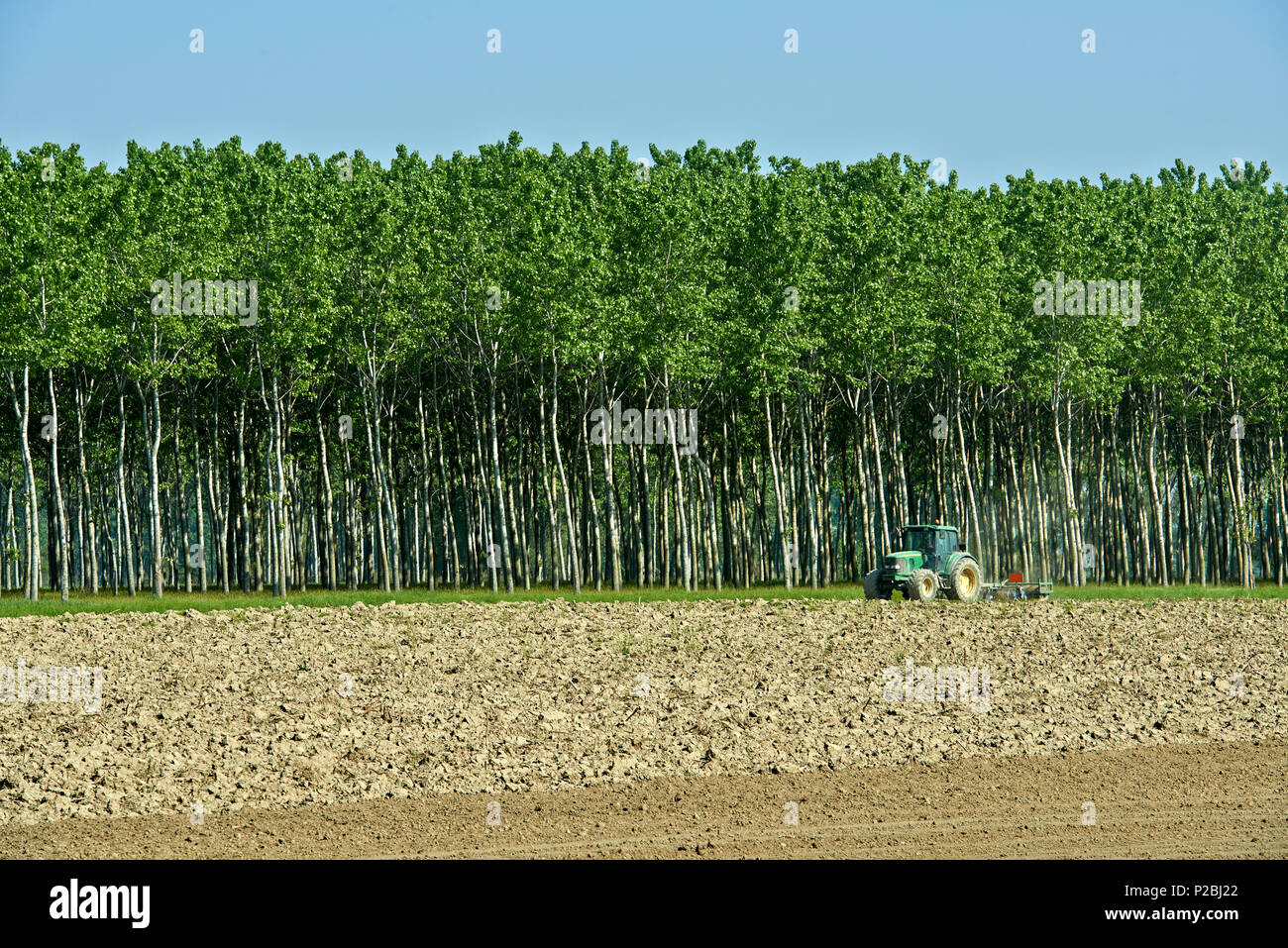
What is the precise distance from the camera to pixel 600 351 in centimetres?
4225

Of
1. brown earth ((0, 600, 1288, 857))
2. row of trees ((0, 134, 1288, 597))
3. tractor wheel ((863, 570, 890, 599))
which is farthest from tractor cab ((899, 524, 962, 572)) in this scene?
row of trees ((0, 134, 1288, 597))

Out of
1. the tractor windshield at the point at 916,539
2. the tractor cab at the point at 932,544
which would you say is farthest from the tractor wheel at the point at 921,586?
the tractor windshield at the point at 916,539

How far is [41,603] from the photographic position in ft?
115

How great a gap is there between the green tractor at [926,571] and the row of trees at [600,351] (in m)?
9.43

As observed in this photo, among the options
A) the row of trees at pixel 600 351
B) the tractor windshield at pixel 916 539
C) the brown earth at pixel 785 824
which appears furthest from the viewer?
the row of trees at pixel 600 351

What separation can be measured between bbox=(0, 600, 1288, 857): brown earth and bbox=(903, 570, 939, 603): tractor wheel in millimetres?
7754

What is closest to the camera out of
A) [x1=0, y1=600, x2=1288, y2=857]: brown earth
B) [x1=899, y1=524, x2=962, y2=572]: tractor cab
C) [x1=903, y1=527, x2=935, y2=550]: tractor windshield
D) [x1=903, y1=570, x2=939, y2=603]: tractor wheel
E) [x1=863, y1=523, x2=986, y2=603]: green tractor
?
[x1=0, y1=600, x2=1288, y2=857]: brown earth

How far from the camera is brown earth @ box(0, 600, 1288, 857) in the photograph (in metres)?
11.6

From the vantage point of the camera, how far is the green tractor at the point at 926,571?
109ft

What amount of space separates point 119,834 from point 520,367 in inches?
1445

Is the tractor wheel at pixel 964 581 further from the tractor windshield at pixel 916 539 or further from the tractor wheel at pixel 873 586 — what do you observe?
the tractor wheel at pixel 873 586

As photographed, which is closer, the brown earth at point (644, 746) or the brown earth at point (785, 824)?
the brown earth at point (785, 824)

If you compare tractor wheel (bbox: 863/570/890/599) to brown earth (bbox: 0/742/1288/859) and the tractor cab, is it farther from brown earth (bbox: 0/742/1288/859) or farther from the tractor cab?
brown earth (bbox: 0/742/1288/859)
